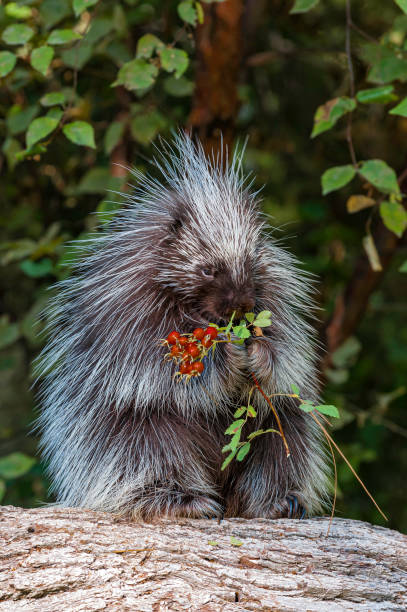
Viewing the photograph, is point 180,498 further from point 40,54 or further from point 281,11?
point 281,11

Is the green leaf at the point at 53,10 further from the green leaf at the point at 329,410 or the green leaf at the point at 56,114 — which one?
the green leaf at the point at 329,410

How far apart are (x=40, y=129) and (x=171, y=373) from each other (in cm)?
102

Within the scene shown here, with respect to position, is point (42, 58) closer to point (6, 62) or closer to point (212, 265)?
point (6, 62)

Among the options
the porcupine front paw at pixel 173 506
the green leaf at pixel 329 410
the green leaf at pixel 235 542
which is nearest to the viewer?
the green leaf at pixel 329 410

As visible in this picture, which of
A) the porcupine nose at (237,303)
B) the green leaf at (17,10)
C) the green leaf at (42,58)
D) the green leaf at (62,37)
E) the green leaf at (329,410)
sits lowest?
the green leaf at (329,410)

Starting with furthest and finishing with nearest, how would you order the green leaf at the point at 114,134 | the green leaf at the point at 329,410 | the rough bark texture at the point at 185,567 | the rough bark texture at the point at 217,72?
the rough bark texture at the point at 217,72 < the green leaf at the point at 114,134 < the green leaf at the point at 329,410 < the rough bark texture at the point at 185,567

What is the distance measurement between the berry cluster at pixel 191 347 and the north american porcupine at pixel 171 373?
22 cm

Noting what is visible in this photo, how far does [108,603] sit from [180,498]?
0.63 meters

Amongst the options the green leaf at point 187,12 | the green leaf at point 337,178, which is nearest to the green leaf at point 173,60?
the green leaf at point 187,12

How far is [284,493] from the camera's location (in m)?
2.37

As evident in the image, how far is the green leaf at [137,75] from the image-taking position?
2.55m

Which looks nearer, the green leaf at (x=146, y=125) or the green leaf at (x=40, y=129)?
the green leaf at (x=40, y=129)

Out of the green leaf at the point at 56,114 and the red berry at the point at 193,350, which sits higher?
the green leaf at the point at 56,114

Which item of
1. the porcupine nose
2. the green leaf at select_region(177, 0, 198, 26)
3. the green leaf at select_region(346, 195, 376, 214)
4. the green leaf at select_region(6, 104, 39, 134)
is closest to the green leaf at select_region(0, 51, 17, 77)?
the green leaf at select_region(6, 104, 39, 134)
